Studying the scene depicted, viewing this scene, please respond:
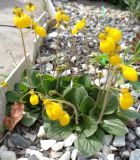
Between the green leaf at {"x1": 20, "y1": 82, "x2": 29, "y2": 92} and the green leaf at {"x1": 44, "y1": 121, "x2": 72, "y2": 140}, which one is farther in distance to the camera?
the green leaf at {"x1": 20, "y1": 82, "x2": 29, "y2": 92}

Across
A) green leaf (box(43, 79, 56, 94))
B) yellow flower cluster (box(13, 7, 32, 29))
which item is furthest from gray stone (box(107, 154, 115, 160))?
yellow flower cluster (box(13, 7, 32, 29))

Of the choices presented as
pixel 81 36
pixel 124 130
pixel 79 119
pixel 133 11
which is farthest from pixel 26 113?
pixel 133 11

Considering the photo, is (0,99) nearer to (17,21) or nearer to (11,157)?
(11,157)

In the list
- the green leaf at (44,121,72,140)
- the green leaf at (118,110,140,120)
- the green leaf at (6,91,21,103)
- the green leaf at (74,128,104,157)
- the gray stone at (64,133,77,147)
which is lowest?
the gray stone at (64,133,77,147)

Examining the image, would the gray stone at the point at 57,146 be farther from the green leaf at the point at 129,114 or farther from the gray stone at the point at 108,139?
the green leaf at the point at 129,114

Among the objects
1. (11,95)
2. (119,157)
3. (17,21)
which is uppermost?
(17,21)

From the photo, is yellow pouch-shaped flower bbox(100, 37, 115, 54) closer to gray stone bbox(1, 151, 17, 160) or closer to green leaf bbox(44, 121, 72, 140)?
green leaf bbox(44, 121, 72, 140)

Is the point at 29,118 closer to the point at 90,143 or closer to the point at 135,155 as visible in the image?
the point at 90,143
